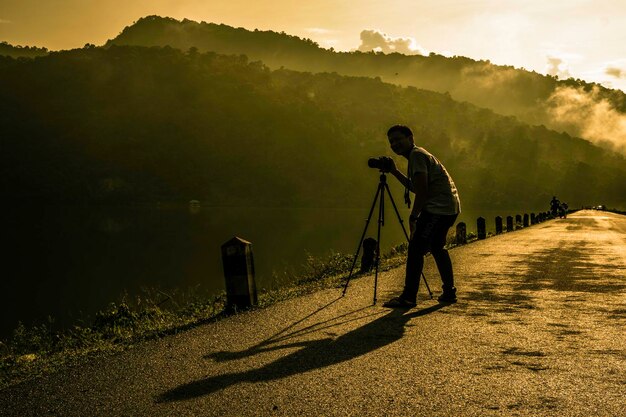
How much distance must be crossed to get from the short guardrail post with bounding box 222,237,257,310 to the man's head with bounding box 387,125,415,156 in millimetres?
2464

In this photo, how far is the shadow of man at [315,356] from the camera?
4410mm

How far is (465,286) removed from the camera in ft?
31.6

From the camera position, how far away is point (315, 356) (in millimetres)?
5227

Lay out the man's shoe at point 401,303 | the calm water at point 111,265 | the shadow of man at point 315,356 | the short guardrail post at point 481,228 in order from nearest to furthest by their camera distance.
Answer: the shadow of man at point 315,356 → the man's shoe at point 401,303 → the short guardrail post at point 481,228 → the calm water at point 111,265

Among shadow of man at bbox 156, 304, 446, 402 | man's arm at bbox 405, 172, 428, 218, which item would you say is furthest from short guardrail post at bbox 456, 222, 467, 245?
shadow of man at bbox 156, 304, 446, 402

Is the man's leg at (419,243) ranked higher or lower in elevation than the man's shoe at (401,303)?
higher

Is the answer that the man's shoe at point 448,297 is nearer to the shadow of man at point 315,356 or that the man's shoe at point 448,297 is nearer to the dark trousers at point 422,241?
the dark trousers at point 422,241

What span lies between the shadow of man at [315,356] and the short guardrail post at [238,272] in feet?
7.04

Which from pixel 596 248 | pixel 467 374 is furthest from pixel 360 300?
pixel 596 248

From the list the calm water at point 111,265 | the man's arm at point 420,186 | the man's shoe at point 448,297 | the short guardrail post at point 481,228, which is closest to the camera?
the man's arm at point 420,186

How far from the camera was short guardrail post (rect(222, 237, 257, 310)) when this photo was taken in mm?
8047

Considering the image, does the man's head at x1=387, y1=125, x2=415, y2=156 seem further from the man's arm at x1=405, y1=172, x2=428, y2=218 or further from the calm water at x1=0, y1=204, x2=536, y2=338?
the calm water at x1=0, y1=204, x2=536, y2=338

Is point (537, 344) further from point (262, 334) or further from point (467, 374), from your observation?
point (262, 334)

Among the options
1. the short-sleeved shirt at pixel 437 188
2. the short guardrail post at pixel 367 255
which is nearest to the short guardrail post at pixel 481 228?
the short guardrail post at pixel 367 255
